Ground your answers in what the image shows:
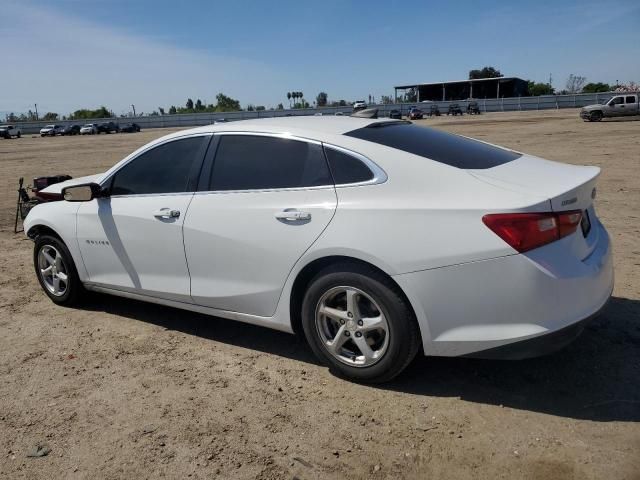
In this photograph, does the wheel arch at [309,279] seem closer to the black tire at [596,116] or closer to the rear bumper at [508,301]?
the rear bumper at [508,301]

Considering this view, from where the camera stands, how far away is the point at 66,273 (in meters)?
4.94

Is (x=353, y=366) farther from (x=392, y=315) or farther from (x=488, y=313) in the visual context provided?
(x=488, y=313)

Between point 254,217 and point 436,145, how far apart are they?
4.31ft

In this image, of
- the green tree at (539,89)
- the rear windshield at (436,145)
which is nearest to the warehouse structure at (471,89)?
the green tree at (539,89)

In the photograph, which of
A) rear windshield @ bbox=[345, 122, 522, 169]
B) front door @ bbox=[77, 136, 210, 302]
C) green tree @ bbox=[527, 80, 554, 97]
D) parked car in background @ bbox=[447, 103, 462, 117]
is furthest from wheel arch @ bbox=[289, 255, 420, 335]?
green tree @ bbox=[527, 80, 554, 97]

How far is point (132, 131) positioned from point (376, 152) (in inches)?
2723

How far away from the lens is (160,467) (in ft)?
9.09

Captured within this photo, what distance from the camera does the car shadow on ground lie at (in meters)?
3.10

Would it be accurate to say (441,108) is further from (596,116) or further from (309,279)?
(309,279)

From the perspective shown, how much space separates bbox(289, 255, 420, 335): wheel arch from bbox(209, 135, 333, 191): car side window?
492 mm

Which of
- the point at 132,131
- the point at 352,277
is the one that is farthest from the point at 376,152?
the point at 132,131

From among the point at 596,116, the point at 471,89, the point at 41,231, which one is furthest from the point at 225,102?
the point at 41,231

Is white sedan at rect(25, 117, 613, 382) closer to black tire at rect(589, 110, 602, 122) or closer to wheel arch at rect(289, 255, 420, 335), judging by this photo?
wheel arch at rect(289, 255, 420, 335)

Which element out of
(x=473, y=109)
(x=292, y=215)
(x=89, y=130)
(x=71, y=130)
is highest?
(x=71, y=130)
